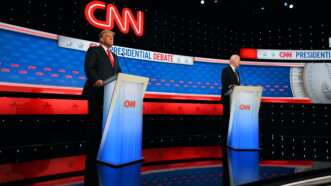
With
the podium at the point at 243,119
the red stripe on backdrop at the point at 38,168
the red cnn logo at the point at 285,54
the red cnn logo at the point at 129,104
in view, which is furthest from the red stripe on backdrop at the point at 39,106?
the red cnn logo at the point at 285,54

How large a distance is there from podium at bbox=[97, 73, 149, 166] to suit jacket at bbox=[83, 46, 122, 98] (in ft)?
0.60

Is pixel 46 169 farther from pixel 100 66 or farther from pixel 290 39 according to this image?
pixel 290 39

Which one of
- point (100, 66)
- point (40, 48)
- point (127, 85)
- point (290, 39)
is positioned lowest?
point (127, 85)

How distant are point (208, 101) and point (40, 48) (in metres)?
4.02

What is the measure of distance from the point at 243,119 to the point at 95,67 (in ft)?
6.70

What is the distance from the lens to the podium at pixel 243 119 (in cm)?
389

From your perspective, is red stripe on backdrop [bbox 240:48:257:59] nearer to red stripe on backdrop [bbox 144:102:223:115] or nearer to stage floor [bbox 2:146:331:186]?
red stripe on backdrop [bbox 144:102:223:115]

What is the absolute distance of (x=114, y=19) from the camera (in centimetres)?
597

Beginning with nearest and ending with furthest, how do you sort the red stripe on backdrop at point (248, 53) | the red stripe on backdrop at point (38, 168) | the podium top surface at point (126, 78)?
the red stripe on backdrop at point (38, 168) < the podium top surface at point (126, 78) < the red stripe on backdrop at point (248, 53)

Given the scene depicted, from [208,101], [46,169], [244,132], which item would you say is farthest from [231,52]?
[46,169]

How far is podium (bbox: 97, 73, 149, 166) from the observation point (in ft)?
8.68

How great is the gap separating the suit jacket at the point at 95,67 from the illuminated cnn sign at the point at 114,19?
2.83 meters

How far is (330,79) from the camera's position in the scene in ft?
23.2

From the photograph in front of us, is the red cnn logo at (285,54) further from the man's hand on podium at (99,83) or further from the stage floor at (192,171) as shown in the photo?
the man's hand on podium at (99,83)
